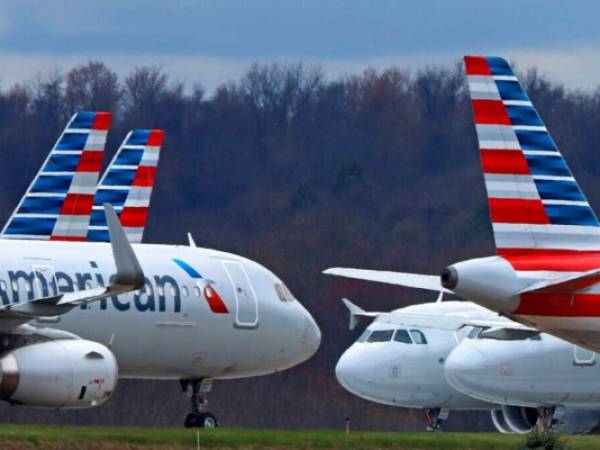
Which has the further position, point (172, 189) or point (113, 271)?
point (172, 189)

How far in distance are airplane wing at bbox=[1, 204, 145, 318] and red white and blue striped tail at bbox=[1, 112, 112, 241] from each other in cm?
1123

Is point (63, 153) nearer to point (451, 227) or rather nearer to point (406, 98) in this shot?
point (451, 227)

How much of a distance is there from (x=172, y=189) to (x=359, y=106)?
408 inches

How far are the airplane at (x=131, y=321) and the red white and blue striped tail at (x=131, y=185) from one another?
370 cm

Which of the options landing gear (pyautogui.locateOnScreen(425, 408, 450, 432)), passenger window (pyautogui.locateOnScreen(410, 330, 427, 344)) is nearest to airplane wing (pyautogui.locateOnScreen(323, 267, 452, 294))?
passenger window (pyautogui.locateOnScreen(410, 330, 427, 344))

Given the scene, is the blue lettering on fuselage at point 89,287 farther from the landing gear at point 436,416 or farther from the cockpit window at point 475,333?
the landing gear at point 436,416

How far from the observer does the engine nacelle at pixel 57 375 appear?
29.3 m

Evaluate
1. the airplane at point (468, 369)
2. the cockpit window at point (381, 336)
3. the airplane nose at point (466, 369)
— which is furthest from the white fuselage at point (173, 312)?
the cockpit window at point (381, 336)

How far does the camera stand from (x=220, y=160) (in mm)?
71000

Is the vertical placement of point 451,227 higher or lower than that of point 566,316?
lower

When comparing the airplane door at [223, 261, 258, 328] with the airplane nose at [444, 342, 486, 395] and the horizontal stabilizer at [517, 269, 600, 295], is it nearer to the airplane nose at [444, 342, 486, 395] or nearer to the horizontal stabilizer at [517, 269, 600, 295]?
the airplane nose at [444, 342, 486, 395]

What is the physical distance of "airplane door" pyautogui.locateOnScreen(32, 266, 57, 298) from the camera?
32.1 meters

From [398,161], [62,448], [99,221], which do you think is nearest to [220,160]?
[398,161]

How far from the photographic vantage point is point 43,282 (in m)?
32.2
